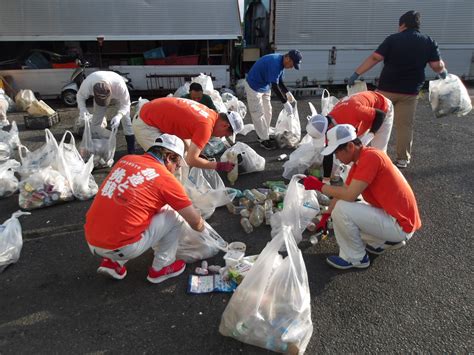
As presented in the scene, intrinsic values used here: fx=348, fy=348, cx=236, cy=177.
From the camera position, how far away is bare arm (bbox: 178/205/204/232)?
2621 millimetres

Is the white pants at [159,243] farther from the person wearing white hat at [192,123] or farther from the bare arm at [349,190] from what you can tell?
the bare arm at [349,190]

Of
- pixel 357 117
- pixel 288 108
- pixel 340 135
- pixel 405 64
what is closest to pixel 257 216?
pixel 340 135

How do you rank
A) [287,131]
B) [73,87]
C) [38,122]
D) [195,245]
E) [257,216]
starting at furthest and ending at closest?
[73,87], [38,122], [287,131], [257,216], [195,245]

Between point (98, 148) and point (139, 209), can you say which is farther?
point (98, 148)

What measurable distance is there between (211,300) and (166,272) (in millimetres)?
465

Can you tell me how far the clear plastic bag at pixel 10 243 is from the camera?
9.74ft

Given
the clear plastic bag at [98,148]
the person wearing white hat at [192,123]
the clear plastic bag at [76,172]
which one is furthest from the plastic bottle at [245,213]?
the clear plastic bag at [98,148]

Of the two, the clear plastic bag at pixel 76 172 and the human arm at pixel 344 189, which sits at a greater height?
the human arm at pixel 344 189

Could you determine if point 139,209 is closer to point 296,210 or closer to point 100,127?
point 296,210

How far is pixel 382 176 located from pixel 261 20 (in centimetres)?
874

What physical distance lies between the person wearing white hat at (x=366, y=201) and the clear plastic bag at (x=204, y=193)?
1112 millimetres

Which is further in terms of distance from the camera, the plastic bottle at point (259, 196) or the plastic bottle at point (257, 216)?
the plastic bottle at point (259, 196)

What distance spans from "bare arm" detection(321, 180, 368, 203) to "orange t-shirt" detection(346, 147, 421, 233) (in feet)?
0.14

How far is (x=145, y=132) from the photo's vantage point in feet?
13.3
